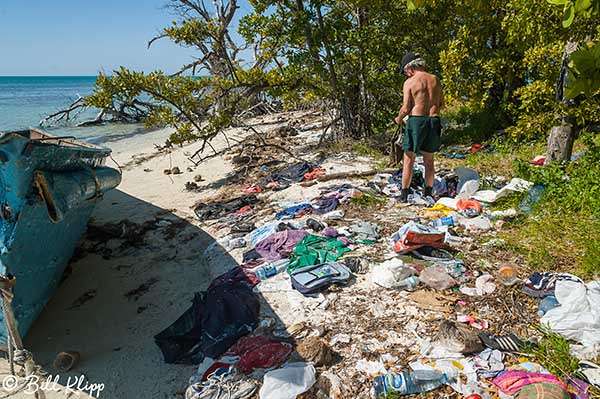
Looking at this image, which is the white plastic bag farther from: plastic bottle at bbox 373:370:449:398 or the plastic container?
plastic bottle at bbox 373:370:449:398

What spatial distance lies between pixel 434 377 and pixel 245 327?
58.6 inches

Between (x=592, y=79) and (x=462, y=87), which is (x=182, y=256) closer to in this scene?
(x=592, y=79)

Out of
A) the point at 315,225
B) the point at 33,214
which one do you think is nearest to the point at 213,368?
the point at 33,214

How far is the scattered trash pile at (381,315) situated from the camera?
235cm

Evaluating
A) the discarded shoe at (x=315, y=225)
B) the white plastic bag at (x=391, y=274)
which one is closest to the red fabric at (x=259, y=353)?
the white plastic bag at (x=391, y=274)

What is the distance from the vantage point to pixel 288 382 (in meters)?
2.39

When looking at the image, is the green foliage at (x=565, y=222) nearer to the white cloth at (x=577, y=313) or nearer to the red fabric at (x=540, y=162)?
the white cloth at (x=577, y=313)

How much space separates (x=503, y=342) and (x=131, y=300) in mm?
3503

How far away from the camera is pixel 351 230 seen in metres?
4.34

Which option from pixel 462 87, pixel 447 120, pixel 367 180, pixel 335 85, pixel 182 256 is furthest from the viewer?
pixel 447 120

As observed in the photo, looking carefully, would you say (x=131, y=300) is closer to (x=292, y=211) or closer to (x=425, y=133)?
(x=292, y=211)

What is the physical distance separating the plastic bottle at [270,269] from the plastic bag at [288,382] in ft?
4.15

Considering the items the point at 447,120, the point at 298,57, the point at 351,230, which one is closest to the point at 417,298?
the point at 351,230
